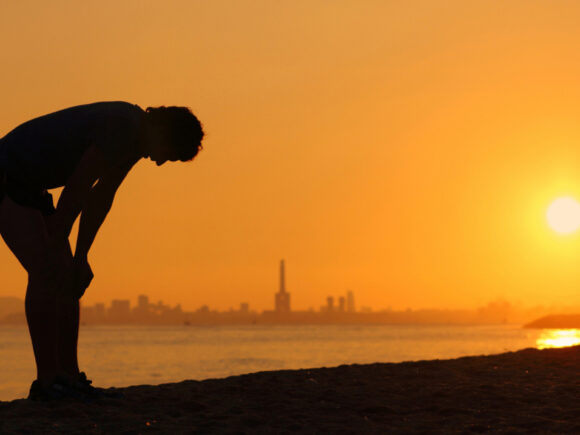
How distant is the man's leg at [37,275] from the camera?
5.53 m

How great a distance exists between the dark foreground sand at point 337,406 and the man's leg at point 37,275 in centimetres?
43

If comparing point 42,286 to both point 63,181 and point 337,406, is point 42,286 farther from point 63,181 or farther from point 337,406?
point 337,406

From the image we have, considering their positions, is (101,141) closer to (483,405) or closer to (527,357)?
(483,405)

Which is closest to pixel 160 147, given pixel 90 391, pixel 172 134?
pixel 172 134

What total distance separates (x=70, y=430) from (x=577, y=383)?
15.2 ft

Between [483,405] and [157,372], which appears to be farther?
[157,372]

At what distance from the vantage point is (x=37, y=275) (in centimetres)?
554

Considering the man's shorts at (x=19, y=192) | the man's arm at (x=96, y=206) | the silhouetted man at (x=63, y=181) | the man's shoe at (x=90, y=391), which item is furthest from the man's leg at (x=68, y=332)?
the man's shorts at (x=19, y=192)

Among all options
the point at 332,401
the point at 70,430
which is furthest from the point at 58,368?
the point at 332,401

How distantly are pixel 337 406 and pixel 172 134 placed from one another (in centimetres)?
252

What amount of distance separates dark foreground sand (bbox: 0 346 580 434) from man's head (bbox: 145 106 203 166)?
6.10ft

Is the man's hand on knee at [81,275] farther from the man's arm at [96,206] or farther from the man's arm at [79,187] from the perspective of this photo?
the man's arm at [79,187]

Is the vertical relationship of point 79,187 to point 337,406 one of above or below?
above

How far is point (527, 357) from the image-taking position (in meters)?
9.62
